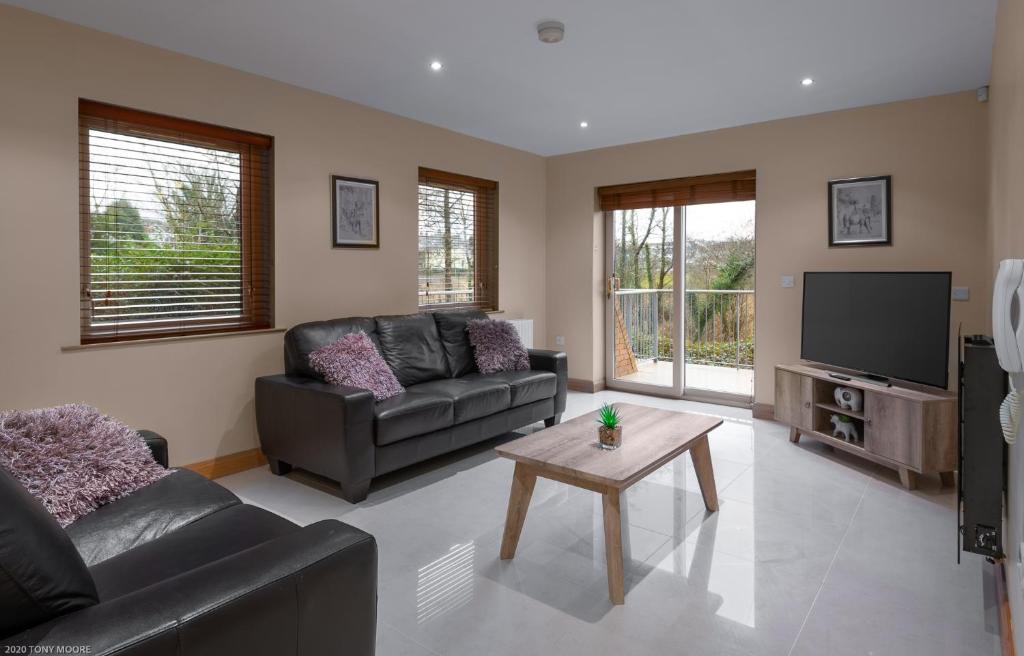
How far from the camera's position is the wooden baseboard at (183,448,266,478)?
11.7 feet

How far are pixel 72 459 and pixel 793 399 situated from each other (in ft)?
13.8

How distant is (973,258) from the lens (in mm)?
4086

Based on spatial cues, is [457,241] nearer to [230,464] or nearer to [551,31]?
[551,31]

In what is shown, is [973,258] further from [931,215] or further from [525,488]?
[525,488]

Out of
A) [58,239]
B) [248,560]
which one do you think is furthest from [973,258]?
[58,239]

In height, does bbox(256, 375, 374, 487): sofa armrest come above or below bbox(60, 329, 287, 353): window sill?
Result: below

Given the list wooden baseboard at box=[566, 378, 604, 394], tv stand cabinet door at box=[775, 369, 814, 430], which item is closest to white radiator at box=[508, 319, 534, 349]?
wooden baseboard at box=[566, 378, 604, 394]

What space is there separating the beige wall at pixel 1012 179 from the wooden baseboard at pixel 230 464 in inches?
148

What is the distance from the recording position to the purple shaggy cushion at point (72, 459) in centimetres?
186

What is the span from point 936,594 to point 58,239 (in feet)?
13.9

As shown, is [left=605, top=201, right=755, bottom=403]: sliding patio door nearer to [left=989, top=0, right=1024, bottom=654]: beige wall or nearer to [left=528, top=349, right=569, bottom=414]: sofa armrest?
[left=528, top=349, right=569, bottom=414]: sofa armrest

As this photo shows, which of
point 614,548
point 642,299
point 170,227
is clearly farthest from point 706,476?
Result: point 170,227

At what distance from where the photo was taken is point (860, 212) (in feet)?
14.7

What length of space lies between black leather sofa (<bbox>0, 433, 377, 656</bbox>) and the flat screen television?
3636mm
